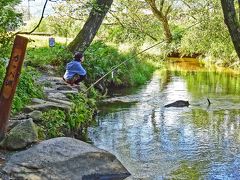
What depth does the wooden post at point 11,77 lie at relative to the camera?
5.71 meters

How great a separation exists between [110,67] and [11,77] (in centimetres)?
1019

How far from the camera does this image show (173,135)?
30.8ft

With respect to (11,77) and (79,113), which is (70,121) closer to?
(79,113)

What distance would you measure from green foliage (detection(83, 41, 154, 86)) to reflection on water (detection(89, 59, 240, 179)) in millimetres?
1139

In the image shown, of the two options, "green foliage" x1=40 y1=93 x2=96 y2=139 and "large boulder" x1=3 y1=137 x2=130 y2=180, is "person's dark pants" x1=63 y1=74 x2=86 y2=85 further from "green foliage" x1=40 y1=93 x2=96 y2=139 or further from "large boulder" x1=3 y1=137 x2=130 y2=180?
"large boulder" x1=3 y1=137 x2=130 y2=180

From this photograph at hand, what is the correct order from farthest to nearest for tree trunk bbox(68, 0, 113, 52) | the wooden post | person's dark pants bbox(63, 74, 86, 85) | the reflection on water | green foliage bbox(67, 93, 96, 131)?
tree trunk bbox(68, 0, 113, 52) → person's dark pants bbox(63, 74, 86, 85) → green foliage bbox(67, 93, 96, 131) → the reflection on water → the wooden post

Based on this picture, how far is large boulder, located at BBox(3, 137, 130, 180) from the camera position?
5.38m

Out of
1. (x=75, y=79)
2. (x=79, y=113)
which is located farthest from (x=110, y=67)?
(x=79, y=113)

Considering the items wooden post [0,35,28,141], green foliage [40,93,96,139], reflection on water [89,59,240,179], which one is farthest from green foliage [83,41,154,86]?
wooden post [0,35,28,141]

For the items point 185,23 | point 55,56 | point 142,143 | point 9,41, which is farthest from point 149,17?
point 9,41

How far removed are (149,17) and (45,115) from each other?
15809mm

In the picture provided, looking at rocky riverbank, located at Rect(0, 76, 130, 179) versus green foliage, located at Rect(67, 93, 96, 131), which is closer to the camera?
rocky riverbank, located at Rect(0, 76, 130, 179)

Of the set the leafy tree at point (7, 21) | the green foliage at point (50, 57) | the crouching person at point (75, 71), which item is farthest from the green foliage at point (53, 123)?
the green foliage at point (50, 57)

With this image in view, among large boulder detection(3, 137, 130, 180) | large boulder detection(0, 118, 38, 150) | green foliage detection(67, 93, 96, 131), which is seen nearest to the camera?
large boulder detection(3, 137, 130, 180)
